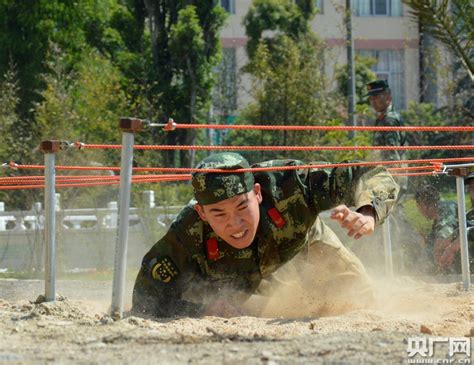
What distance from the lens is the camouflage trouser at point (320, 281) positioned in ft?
24.4

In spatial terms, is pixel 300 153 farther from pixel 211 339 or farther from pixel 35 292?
pixel 211 339

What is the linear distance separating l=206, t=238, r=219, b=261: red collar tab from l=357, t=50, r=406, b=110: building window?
23676mm

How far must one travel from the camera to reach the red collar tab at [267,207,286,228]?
6.81 m

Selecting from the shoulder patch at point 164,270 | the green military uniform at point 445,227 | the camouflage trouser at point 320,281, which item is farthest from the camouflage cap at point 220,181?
the green military uniform at point 445,227

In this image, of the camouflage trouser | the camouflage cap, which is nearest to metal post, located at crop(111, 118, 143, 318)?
the camouflage cap

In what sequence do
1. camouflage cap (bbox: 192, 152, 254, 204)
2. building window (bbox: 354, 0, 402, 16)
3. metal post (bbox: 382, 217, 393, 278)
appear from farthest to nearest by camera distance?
building window (bbox: 354, 0, 402, 16) < metal post (bbox: 382, 217, 393, 278) < camouflage cap (bbox: 192, 152, 254, 204)

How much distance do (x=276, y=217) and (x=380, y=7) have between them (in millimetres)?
26543

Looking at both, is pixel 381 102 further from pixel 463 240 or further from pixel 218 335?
pixel 218 335

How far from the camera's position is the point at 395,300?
7.90m

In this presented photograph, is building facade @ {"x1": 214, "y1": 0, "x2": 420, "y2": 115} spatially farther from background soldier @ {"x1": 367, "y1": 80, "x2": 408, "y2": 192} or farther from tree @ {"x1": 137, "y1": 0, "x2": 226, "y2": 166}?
background soldier @ {"x1": 367, "y1": 80, "x2": 408, "y2": 192}

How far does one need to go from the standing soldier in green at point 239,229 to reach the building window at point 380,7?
2589cm

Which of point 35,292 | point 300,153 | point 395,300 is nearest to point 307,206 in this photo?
point 395,300

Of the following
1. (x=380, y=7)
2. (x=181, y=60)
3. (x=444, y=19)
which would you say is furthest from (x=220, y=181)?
(x=380, y=7)

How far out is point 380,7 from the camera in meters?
32.5
